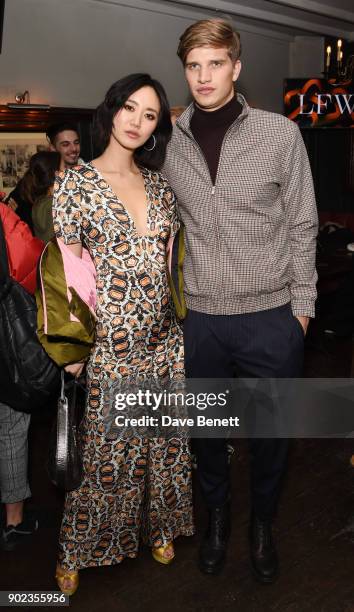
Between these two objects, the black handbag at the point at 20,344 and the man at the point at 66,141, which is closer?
the black handbag at the point at 20,344

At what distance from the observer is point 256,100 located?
8.39m

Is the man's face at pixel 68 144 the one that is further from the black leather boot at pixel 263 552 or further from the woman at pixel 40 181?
the black leather boot at pixel 263 552

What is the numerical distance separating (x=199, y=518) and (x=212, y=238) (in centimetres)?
125

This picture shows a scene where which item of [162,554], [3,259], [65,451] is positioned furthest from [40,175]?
[162,554]

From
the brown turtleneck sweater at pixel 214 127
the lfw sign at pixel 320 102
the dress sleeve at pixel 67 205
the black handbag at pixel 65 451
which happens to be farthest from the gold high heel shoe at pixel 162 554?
the lfw sign at pixel 320 102

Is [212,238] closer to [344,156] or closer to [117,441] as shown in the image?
[117,441]

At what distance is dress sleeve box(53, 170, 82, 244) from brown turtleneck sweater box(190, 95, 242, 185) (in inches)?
17.9

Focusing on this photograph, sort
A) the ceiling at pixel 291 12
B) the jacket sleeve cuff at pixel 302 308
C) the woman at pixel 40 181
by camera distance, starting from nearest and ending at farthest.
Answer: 1. the jacket sleeve cuff at pixel 302 308
2. the woman at pixel 40 181
3. the ceiling at pixel 291 12

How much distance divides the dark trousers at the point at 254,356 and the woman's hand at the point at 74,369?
1.21 feet

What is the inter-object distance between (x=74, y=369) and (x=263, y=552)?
0.97m

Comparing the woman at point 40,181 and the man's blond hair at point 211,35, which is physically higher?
the man's blond hair at point 211,35

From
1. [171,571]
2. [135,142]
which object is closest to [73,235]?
[135,142]

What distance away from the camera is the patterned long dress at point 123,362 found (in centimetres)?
188

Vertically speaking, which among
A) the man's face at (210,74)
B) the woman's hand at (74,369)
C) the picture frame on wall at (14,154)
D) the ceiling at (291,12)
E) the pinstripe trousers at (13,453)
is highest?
the ceiling at (291,12)
